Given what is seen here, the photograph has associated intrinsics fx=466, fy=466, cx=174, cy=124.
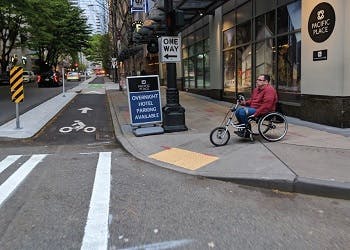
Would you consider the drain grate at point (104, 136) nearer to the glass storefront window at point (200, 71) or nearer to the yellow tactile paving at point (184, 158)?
the yellow tactile paving at point (184, 158)

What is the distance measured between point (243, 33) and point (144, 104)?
6.76 meters

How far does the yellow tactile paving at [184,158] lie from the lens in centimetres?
797

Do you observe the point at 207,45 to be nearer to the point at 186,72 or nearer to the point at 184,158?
the point at 186,72

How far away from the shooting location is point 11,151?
10.1 m

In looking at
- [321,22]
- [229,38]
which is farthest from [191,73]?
[321,22]

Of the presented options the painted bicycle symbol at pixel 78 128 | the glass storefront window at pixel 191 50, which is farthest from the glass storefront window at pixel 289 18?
the glass storefront window at pixel 191 50

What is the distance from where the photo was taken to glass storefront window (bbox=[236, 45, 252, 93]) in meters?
16.2

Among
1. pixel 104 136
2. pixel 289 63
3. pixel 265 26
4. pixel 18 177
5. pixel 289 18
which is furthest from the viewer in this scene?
pixel 265 26

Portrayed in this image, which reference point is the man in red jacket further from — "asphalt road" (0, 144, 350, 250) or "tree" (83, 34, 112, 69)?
"tree" (83, 34, 112, 69)

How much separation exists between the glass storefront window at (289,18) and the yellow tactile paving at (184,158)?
17.6ft

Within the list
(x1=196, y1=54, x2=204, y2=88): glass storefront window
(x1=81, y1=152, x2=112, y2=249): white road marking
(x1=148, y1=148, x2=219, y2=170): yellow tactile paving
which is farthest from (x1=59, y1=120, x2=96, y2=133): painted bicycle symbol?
(x1=196, y1=54, x2=204, y2=88): glass storefront window

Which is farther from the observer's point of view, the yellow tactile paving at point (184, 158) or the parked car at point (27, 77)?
the parked car at point (27, 77)

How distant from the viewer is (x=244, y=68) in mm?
16766

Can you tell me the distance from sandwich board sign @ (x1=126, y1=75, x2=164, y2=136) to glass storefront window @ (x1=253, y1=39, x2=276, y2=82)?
4227 mm
